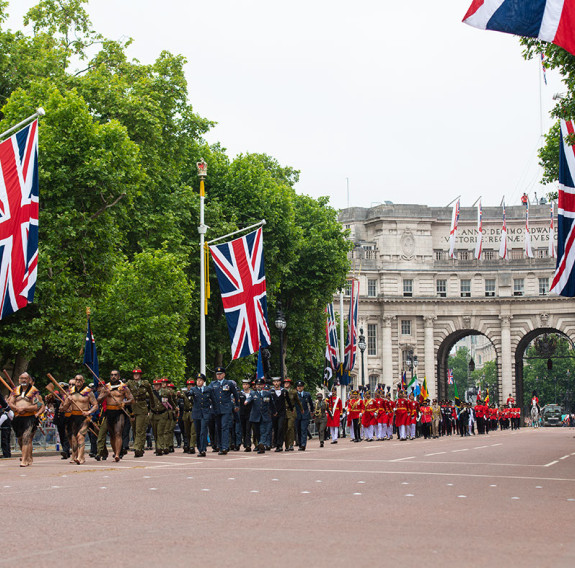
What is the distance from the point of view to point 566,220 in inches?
882

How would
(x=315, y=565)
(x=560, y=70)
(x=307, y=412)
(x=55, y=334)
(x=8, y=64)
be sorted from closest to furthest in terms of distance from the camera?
(x=315, y=565)
(x=560, y=70)
(x=307, y=412)
(x=55, y=334)
(x=8, y=64)

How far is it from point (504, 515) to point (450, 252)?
250ft

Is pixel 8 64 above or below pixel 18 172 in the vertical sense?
above

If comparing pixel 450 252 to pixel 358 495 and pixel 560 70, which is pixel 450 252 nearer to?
pixel 560 70

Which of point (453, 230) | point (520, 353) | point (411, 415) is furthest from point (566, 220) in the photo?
point (520, 353)

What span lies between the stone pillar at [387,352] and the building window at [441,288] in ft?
15.9

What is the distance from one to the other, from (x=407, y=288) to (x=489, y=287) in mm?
7246

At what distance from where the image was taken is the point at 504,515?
1196 centimetres

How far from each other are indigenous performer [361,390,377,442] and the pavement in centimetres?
1933

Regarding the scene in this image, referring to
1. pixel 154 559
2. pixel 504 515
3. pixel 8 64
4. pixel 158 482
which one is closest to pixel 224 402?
pixel 158 482

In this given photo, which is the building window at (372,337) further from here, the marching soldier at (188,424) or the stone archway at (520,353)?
the marching soldier at (188,424)

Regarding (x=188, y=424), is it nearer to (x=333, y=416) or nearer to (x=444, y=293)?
(x=333, y=416)

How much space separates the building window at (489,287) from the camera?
9112cm

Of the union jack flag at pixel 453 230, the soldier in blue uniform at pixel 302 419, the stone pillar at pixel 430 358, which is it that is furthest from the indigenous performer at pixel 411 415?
the stone pillar at pixel 430 358
